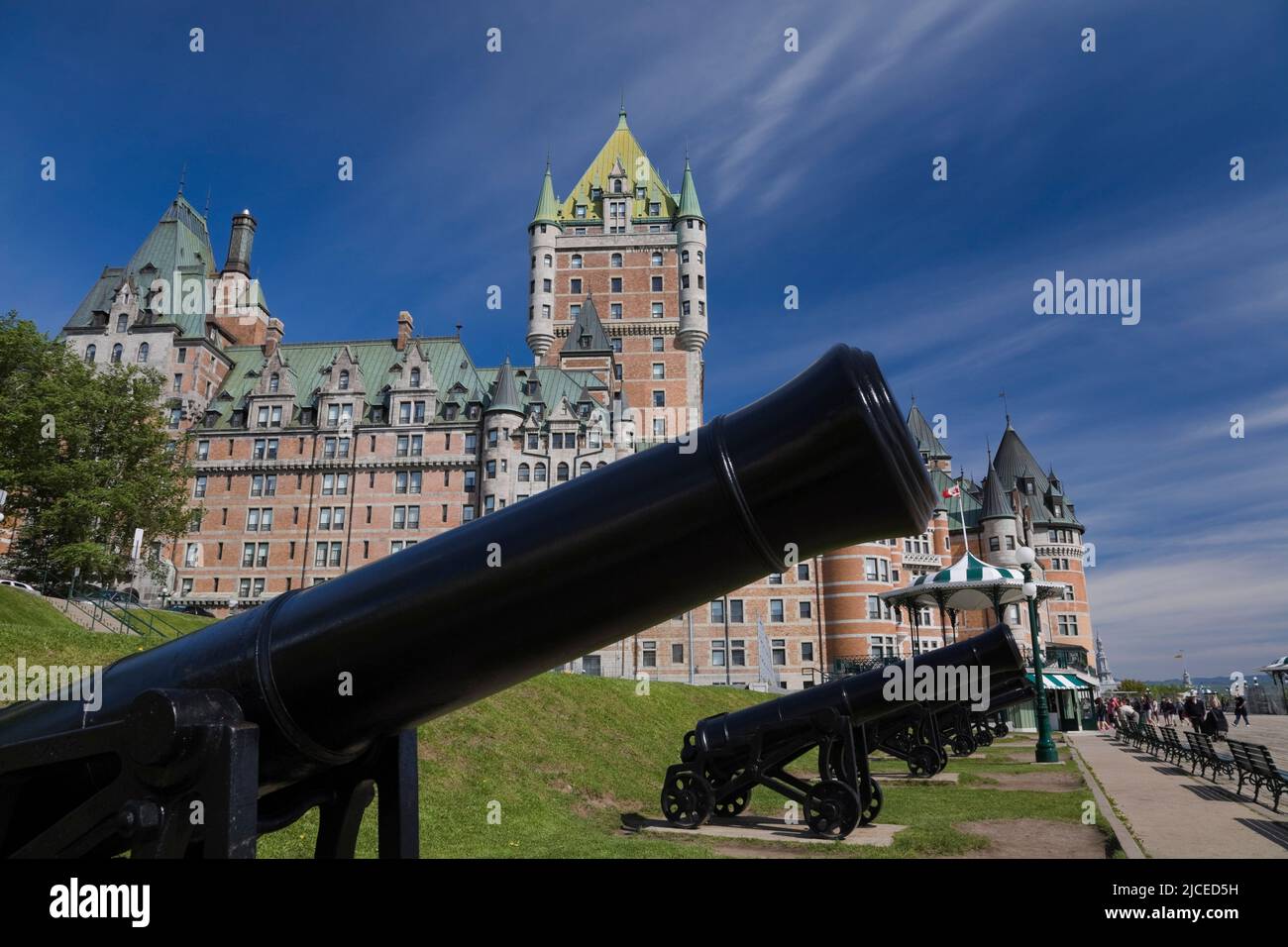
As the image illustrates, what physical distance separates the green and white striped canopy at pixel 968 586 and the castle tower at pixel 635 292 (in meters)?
40.5

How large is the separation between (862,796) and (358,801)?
10.4 m

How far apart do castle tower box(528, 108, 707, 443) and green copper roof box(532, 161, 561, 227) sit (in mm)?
93

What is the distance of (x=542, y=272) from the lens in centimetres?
7569

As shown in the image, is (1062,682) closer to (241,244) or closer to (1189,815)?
(1189,815)

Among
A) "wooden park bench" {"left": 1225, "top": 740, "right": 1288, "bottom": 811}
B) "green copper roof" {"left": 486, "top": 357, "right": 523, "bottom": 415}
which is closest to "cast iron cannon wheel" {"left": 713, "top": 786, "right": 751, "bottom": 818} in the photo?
"wooden park bench" {"left": 1225, "top": 740, "right": 1288, "bottom": 811}

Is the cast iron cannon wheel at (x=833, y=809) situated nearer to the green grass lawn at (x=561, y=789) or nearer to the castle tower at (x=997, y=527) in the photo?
the green grass lawn at (x=561, y=789)

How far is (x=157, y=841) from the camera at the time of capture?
2.70m

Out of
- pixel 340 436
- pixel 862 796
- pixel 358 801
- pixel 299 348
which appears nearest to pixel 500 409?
pixel 340 436

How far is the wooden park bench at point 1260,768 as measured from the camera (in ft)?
41.5

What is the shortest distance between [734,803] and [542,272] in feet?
222

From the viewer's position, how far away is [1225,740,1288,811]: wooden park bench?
12.6 metres

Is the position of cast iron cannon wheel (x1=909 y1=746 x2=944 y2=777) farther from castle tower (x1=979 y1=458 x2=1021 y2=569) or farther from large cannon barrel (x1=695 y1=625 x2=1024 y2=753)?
castle tower (x1=979 y1=458 x2=1021 y2=569)

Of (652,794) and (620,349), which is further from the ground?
(620,349)

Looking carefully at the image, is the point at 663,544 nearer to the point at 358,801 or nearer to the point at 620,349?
the point at 358,801
